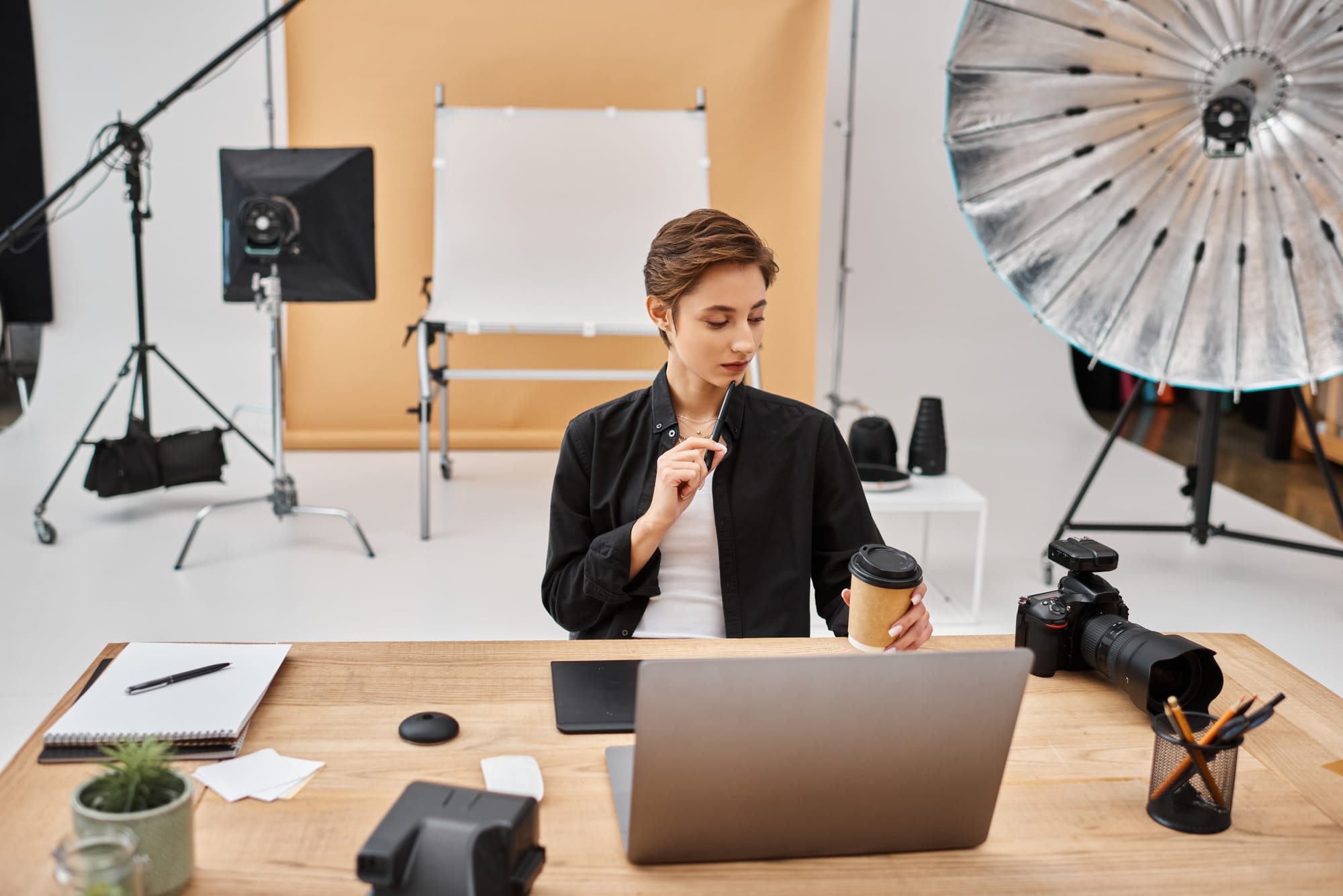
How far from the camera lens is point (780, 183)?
5066 mm

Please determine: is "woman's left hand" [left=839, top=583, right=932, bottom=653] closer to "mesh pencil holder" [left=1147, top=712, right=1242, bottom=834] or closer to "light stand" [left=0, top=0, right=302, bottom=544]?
"mesh pencil holder" [left=1147, top=712, right=1242, bottom=834]

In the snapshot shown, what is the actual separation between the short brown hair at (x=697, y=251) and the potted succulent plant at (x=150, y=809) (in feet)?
2.91

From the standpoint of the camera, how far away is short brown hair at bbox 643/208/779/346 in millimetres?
1469

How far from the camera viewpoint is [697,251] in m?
1.47

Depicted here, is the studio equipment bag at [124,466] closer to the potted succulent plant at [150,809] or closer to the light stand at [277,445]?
the light stand at [277,445]

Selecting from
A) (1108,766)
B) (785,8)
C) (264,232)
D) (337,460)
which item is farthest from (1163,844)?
(785,8)

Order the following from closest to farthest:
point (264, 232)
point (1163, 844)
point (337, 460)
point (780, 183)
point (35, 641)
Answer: point (1163, 844), point (35, 641), point (264, 232), point (337, 460), point (780, 183)

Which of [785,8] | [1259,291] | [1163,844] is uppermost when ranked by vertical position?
[785,8]

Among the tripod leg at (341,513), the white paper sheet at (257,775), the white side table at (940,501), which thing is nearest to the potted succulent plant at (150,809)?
the white paper sheet at (257,775)

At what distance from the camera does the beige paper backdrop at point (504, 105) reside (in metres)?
4.85

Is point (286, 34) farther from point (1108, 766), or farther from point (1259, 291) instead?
point (1108, 766)

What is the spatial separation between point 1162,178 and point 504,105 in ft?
9.81

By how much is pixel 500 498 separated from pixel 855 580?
313 centimetres

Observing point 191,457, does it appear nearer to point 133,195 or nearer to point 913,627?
point 133,195
